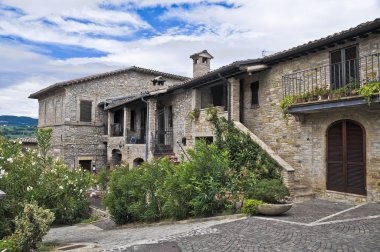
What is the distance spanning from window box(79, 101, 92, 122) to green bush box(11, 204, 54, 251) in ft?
62.1

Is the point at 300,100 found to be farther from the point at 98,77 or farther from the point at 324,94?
the point at 98,77

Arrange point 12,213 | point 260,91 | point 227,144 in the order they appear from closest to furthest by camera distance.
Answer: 1. point 12,213
2. point 227,144
3. point 260,91

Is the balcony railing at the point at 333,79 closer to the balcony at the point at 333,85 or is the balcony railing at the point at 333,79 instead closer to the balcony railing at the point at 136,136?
the balcony at the point at 333,85

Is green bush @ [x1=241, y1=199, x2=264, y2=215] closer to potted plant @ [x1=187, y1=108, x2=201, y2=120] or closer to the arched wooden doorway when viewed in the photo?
the arched wooden doorway

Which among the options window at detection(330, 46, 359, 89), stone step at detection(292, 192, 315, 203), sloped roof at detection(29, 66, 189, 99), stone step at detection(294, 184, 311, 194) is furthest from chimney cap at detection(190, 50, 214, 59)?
stone step at detection(292, 192, 315, 203)

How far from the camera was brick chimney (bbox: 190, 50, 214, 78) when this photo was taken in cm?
2183

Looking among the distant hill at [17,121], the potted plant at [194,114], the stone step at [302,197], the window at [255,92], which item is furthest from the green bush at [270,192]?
the distant hill at [17,121]

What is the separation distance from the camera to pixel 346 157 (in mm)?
10766

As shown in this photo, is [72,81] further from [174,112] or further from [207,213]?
[207,213]

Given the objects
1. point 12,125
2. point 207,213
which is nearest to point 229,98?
point 207,213

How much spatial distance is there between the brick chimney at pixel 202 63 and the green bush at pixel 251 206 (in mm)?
13920

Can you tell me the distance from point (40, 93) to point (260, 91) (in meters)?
21.1

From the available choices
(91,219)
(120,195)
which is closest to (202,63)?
(91,219)

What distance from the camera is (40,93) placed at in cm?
2773
